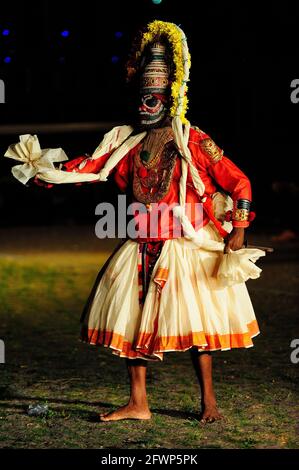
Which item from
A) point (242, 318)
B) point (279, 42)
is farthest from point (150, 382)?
point (279, 42)

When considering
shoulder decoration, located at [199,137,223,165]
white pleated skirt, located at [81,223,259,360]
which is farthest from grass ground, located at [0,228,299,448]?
shoulder decoration, located at [199,137,223,165]

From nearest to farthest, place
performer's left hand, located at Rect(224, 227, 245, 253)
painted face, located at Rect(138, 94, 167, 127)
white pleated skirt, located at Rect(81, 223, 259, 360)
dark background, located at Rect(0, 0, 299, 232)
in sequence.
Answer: white pleated skirt, located at Rect(81, 223, 259, 360)
performer's left hand, located at Rect(224, 227, 245, 253)
painted face, located at Rect(138, 94, 167, 127)
dark background, located at Rect(0, 0, 299, 232)

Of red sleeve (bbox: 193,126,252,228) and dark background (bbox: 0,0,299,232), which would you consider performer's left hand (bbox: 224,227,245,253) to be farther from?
dark background (bbox: 0,0,299,232)

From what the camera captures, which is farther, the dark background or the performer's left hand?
the dark background

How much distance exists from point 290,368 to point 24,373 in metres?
2.08

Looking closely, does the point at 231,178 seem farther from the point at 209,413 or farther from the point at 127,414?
the point at 127,414

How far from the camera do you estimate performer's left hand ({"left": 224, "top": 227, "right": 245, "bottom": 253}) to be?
21.4 feet

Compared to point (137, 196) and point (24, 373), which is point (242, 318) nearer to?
point (137, 196)

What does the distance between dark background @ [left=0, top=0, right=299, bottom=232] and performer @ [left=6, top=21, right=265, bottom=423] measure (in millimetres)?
12363

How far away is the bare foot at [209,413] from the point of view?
661 centimetres

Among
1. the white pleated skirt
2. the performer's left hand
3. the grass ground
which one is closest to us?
the grass ground

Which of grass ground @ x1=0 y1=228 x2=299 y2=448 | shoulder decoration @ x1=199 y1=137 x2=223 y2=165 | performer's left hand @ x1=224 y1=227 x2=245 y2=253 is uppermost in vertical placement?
shoulder decoration @ x1=199 y1=137 x2=223 y2=165

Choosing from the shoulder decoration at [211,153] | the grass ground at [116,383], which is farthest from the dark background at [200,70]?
the shoulder decoration at [211,153]

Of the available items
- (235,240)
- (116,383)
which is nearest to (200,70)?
(116,383)
